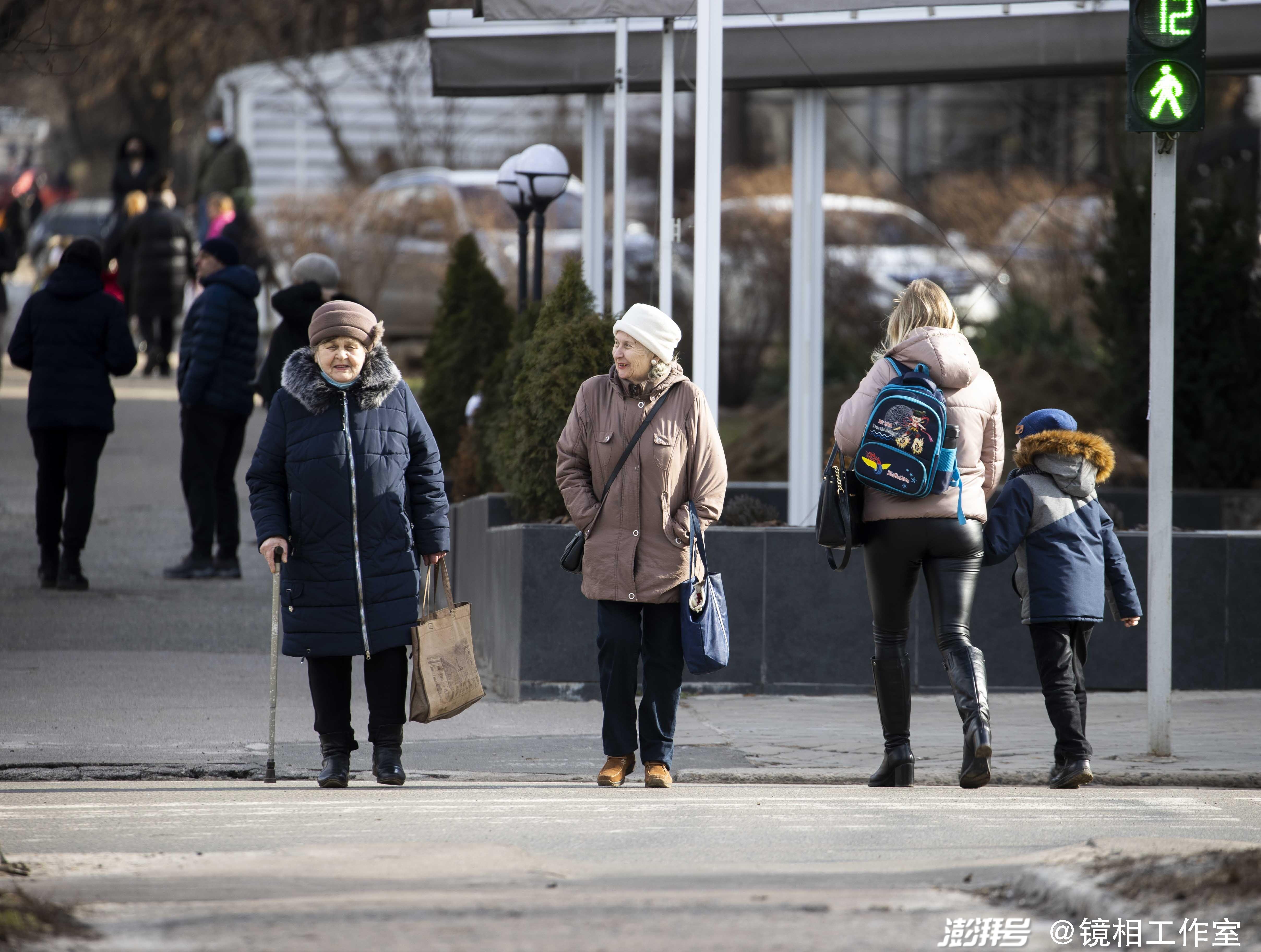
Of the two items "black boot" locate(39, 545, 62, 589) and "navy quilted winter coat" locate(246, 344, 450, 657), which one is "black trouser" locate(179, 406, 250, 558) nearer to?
"black boot" locate(39, 545, 62, 589)

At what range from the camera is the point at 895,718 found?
714cm

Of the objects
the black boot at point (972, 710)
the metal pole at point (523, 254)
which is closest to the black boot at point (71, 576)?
the metal pole at point (523, 254)

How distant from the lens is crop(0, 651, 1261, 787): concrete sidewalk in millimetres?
7461

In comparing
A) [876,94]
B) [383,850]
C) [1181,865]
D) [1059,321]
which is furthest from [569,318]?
[876,94]

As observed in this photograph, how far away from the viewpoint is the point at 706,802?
6.78 metres

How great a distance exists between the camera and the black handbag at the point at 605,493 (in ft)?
23.1

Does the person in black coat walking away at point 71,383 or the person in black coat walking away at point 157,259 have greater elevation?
the person in black coat walking away at point 157,259

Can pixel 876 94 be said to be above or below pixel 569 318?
above

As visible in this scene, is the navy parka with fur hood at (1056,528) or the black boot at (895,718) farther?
the navy parka with fur hood at (1056,528)

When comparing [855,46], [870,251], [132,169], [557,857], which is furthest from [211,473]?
[132,169]

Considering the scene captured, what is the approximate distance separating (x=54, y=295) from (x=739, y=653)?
4.82 m

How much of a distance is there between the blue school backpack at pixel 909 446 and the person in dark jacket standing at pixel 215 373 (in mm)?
5760

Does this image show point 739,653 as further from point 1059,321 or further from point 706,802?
point 1059,321

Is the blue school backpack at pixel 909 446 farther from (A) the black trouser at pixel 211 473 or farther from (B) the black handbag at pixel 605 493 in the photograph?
(A) the black trouser at pixel 211 473
